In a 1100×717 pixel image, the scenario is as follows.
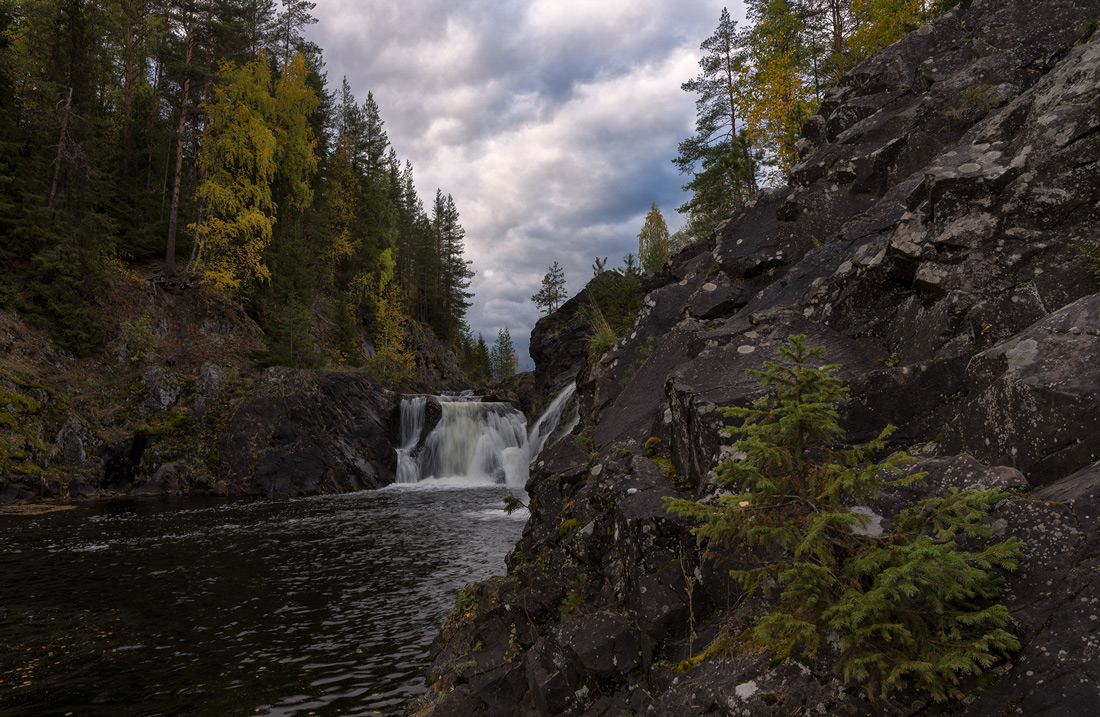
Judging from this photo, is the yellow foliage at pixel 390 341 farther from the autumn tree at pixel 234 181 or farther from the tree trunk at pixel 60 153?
the tree trunk at pixel 60 153

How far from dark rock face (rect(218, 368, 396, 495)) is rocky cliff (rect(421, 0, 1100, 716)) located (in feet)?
61.5

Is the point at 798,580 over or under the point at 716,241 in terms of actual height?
under

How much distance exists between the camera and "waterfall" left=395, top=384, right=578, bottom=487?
102ft

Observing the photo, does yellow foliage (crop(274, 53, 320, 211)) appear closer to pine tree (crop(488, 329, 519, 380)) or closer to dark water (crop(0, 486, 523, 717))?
dark water (crop(0, 486, 523, 717))

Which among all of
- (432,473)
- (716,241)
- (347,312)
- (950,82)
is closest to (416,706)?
(716,241)

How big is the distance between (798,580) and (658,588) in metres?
2.31

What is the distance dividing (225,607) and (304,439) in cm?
1628

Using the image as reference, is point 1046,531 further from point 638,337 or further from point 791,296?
point 638,337

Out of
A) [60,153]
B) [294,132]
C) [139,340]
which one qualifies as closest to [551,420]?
[139,340]

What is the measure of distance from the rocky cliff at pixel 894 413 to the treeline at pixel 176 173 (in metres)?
26.1

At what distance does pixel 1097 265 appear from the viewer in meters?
5.68

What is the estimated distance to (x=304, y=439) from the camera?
25828mm

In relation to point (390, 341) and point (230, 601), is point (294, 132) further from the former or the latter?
point (230, 601)

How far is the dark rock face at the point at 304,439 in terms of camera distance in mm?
24344
